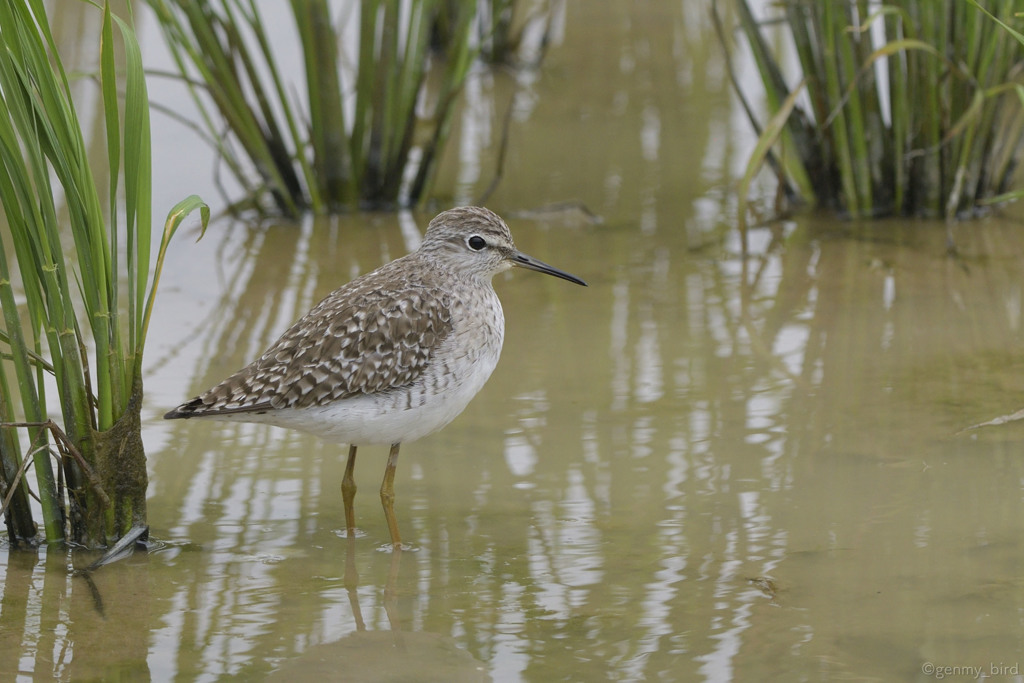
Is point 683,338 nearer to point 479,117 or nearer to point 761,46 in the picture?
point 761,46

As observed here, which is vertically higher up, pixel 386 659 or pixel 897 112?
pixel 897 112

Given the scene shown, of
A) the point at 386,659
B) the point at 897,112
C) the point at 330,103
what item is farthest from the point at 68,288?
the point at 897,112

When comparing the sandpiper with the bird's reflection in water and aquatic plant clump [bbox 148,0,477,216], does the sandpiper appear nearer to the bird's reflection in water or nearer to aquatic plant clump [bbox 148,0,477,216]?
the bird's reflection in water

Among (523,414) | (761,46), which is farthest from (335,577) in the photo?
(761,46)

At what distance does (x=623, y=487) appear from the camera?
17.2ft

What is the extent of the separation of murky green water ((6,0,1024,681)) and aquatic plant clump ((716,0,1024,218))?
0.30 metres

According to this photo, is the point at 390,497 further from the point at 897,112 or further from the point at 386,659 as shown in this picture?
the point at 897,112

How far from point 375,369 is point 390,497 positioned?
20.4 inches

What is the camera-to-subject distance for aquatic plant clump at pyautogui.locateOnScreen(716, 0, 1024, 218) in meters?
7.44

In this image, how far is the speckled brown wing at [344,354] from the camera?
15.6 ft

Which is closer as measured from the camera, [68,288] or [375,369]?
[68,288]

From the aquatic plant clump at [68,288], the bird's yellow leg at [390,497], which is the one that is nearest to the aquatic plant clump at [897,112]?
the bird's yellow leg at [390,497]

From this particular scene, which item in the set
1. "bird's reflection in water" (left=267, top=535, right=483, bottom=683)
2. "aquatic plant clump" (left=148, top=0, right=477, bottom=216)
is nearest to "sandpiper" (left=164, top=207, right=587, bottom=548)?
"bird's reflection in water" (left=267, top=535, right=483, bottom=683)

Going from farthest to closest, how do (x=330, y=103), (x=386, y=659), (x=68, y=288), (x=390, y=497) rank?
(x=330, y=103) → (x=390, y=497) → (x=68, y=288) → (x=386, y=659)
